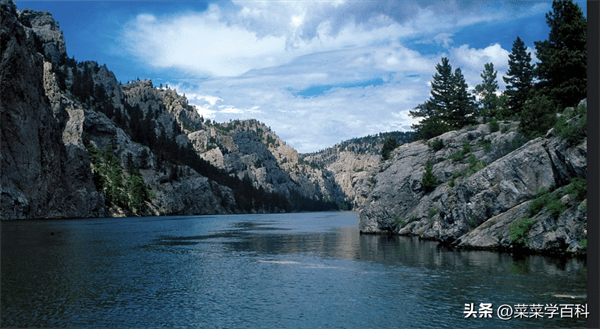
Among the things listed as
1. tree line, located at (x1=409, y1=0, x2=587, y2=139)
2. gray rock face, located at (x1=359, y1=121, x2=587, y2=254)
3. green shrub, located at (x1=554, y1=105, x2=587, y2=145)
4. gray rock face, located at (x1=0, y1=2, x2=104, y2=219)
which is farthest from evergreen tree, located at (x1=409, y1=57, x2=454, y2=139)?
gray rock face, located at (x1=0, y1=2, x2=104, y2=219)

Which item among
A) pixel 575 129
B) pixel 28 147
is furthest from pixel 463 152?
pixel 28 147

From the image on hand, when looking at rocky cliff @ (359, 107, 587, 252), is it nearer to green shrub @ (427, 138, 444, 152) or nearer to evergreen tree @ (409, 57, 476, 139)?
green shrub @ (427, 138, 444, 152)

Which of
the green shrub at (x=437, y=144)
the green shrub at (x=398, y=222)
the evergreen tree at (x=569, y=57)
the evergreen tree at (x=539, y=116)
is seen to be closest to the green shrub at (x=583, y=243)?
the evergreen tree at (x=539, y=116)

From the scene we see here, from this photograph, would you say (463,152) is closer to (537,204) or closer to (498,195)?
(498,195)

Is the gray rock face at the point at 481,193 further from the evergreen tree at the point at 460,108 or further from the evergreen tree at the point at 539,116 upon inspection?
the evergreen tree at the point at 460,108

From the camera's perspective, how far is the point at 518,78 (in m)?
89.2

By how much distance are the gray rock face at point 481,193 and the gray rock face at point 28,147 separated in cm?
10546

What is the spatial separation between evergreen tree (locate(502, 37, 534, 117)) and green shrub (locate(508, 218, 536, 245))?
51039mm

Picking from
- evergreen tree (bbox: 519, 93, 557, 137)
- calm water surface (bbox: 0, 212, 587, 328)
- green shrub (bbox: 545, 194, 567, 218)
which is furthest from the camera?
evergreen tree (bbox: 519, 93, 557, 137)

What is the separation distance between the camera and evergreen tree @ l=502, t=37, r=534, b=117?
86.3 metres

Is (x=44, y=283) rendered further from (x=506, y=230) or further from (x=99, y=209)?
(x=99, y=209)

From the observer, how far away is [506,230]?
44781 mm

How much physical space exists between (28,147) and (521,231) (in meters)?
139

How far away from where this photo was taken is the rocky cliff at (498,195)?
39.5m
